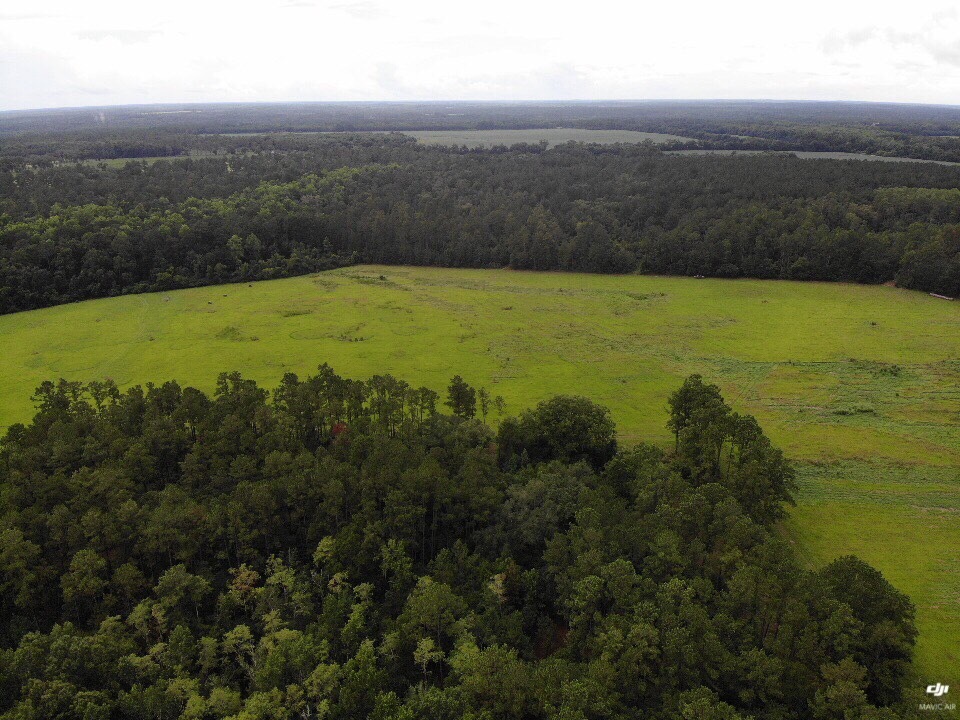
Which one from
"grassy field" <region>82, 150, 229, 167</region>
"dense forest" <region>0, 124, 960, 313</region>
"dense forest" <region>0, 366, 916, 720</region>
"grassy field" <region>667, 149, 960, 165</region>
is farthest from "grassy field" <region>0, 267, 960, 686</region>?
"grassy field" <region>667, 149, 960, 165</region>

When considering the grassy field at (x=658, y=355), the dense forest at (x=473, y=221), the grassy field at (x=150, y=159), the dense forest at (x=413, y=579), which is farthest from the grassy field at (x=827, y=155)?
the dense forest at (x=413, y=579)

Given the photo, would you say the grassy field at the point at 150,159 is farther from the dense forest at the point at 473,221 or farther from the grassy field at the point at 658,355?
the grassy field at the point at 658,355

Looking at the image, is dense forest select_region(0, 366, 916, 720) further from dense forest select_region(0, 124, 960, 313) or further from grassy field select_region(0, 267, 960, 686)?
dense forest select_region(0, 124, 960, 313)

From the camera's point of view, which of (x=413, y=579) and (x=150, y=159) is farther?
(x=150, y=159)

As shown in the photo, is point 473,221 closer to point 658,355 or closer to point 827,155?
point 658,355

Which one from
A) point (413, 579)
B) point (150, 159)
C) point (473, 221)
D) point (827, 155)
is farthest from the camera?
point (827, 155)

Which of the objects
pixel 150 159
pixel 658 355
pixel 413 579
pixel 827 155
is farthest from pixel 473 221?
pixel 827 155
